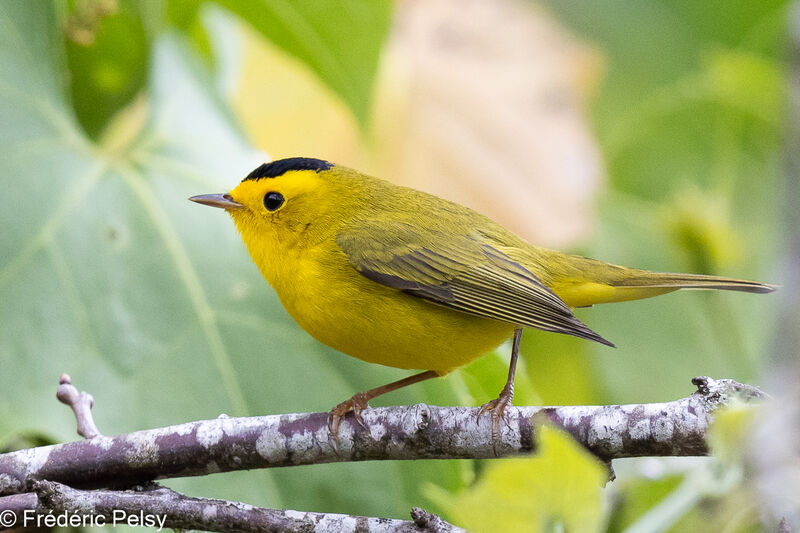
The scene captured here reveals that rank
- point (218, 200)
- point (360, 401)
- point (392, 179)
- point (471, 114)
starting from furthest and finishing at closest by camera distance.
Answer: point (471, 114)
point (392, 179)
point (218, 200)
point (360, 401)

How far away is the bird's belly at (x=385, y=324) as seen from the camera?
2.02 m

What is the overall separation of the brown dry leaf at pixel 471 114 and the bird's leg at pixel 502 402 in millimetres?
1376

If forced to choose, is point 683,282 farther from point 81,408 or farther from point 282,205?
point 81,408

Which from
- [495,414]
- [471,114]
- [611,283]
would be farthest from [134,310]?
[471,114]

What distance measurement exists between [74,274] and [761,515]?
1824 millimetres

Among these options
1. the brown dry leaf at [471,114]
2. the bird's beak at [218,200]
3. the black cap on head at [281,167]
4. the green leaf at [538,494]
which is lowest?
the green leaf at [538,494]

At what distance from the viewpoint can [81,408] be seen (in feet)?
5.50

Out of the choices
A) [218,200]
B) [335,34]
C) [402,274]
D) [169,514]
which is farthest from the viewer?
[335,34]

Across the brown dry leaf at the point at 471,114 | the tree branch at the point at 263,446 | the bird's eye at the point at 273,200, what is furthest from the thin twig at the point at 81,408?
the brown dry leaf at the point at 471,114

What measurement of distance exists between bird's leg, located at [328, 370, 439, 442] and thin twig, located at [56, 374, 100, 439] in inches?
17.1

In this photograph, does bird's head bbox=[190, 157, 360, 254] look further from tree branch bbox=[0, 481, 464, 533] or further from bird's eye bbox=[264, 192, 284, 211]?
tree branch bbox=[0, 481, 464, 533]

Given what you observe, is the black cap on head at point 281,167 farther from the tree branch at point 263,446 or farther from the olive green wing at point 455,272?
the tree branch at point 263,446

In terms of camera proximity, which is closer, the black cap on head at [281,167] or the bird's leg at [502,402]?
the bird's leg at [502,402]

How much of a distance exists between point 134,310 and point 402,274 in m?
0.70
